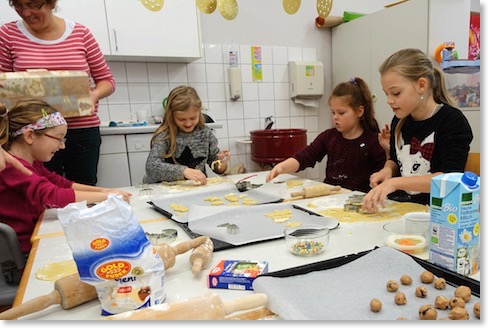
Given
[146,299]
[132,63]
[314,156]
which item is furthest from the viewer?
[132,63]

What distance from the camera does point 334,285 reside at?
54 cm

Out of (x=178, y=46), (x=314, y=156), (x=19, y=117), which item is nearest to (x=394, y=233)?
(x=314, y=156)

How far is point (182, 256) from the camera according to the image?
0.70m

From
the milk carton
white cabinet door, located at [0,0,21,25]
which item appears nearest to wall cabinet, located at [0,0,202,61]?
white cabinet door, located at [0,0,21,25]

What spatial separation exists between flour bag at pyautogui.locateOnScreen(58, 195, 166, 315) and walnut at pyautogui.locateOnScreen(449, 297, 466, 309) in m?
0.40

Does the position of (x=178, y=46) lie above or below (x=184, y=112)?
above

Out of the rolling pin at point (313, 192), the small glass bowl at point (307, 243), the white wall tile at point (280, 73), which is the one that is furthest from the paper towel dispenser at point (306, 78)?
the small glass bowl at point (307, 243)

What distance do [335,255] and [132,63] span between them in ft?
7.57

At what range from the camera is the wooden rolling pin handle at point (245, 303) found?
0.47 meters

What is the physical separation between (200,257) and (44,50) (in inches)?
55.4

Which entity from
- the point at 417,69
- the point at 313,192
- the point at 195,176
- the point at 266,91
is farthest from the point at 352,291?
the point at 266,91

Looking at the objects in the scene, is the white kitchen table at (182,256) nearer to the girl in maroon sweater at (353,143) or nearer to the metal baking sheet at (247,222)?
the metal baking sheet at (247,222)

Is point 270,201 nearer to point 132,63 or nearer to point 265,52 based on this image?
point 132,63

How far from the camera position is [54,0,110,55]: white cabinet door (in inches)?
82.7
